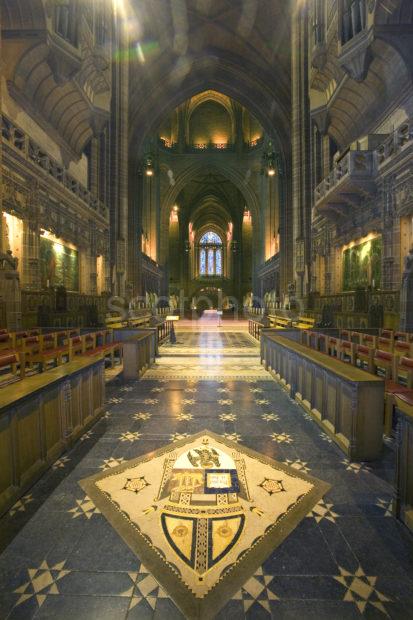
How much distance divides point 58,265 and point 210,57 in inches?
827

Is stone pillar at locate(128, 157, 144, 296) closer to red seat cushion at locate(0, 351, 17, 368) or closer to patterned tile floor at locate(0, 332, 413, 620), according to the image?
red seat cushion at locate(0, 351, 17, 368)

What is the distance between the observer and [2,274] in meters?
8.81

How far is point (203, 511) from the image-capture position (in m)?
2.52

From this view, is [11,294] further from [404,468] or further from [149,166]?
[149,166]

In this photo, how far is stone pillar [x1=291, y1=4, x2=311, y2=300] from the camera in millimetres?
17125

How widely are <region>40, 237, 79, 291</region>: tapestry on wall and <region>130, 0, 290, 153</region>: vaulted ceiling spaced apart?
45.2 feet

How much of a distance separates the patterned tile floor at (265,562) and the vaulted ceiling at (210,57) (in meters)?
24.7

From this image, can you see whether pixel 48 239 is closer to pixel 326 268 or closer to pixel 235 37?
pixel 326 268

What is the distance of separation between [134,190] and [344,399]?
23498 mm

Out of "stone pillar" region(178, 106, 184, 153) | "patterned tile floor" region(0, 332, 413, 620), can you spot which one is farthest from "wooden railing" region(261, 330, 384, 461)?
"stone pillar" region(178, 106, 184, 153)

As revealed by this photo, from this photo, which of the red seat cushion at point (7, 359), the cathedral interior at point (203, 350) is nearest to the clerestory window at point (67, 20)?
the cathedral interior at point (203, 350)

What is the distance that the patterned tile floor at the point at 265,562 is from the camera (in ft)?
5.88

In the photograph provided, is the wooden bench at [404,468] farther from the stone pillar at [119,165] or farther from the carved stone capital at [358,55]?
the stone pillar at [119,165]

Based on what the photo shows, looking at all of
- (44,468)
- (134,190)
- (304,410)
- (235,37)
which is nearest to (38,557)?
(44,468)
